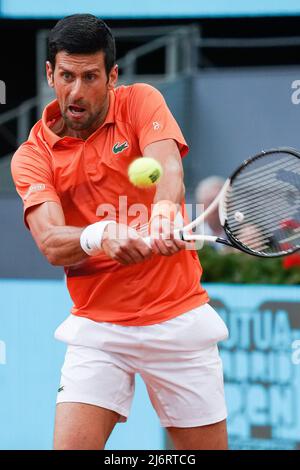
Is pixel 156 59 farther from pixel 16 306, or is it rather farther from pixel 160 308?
pixel 160 308

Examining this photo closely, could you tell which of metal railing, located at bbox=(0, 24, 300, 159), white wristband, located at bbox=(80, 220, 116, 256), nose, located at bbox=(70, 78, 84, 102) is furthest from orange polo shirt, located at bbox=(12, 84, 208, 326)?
metal railing, located at bbox=(0, 24, 300, 159)

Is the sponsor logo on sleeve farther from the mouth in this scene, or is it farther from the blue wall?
the blue wall

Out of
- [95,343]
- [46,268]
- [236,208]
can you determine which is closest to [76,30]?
[236,208]

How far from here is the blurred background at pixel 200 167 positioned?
6.97 m

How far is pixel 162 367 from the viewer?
4758mm

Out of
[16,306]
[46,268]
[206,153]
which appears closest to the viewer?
[16,306]

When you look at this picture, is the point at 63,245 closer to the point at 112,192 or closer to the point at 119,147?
the point at 112,192

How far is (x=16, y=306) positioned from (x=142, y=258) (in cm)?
328

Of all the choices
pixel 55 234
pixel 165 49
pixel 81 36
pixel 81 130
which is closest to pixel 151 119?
pixel 81 130

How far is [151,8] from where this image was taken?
11.7m

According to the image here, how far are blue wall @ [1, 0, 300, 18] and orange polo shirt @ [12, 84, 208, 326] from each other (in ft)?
22.8

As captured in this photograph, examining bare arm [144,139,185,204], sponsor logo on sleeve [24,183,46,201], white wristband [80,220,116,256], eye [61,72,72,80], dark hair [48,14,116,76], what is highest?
dark hair [48,14,116,76]

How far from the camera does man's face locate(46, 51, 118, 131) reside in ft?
15.0

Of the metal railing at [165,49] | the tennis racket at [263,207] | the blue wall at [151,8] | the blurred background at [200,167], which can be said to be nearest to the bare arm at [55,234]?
the tennis racket at [263,207]
